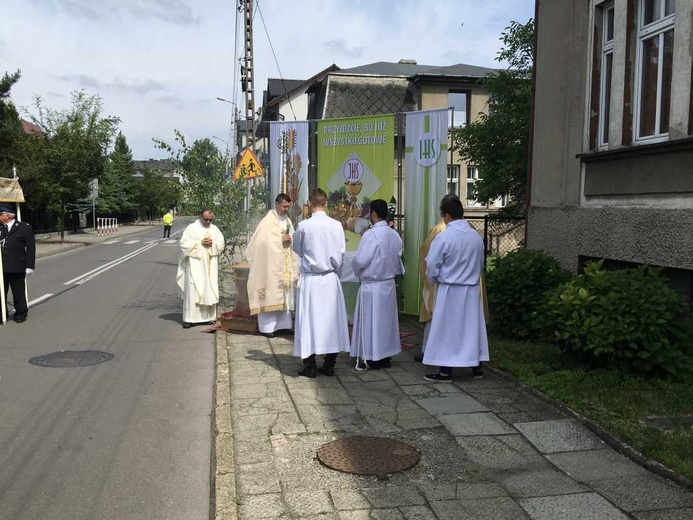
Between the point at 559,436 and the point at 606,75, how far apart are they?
525 centimetres

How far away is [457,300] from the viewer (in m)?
6.67

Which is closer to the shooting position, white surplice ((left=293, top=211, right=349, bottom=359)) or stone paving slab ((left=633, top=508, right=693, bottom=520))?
stone paving slab ((left=633, top=508, right=693, bottom=520))

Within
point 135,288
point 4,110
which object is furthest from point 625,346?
point 4,110

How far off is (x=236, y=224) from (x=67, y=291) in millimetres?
5639

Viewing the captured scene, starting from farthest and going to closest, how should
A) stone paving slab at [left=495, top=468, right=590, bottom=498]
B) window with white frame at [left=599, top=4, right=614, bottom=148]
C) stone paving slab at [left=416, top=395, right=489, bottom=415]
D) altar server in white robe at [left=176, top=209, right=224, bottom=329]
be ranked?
1. altar server in white robe at [left=176, top=209, right=224, bottom=329]
2. window with white frame at [left=599, top=4, right=614, bottom=148]
3. stone paving slab at [left=416, top=395, right=489, bottom=415]
4. stone paving slab at [left=495, top=468, right=590, bottom=498]

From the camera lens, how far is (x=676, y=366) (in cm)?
587

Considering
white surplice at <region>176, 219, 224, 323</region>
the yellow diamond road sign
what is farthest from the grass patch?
the yellow diamond road sign

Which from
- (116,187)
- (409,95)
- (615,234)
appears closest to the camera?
(615,234)

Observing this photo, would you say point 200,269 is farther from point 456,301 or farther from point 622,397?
point 622,397

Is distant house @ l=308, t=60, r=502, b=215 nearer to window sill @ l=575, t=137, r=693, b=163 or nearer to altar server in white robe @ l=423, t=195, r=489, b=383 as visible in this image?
window sill @ l=575, t=137, r=693, b=163

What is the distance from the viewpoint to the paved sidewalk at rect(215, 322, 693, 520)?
3797 mm

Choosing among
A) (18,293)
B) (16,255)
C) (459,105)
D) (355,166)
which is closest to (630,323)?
(355,166)

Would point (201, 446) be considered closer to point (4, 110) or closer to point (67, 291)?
point (67, 291)

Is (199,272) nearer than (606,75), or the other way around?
(606,75)
